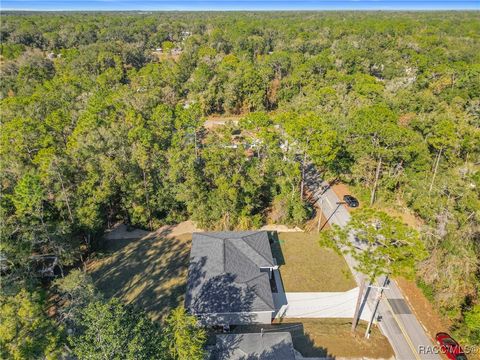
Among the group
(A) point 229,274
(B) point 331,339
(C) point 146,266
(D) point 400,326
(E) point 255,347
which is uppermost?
(A) point 229,274

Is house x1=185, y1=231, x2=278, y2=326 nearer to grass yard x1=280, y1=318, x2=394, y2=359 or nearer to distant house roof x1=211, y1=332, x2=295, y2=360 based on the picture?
distant house roof x1=211, y1=332, x2=295, y2=360

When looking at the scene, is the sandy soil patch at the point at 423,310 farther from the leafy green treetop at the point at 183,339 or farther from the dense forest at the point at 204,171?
the leafy green treetop at the point at 183,339

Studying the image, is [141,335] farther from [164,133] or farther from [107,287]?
[164,133]

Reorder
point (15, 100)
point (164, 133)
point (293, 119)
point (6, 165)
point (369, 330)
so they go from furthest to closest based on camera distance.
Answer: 1. point (15, 100)
2. point (164, 133)
3. point (293, 119)
4. point (6, 165)
5. point (369, 330)

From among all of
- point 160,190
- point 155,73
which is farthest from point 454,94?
point 155,73

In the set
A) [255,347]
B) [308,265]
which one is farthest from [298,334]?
[308,265]

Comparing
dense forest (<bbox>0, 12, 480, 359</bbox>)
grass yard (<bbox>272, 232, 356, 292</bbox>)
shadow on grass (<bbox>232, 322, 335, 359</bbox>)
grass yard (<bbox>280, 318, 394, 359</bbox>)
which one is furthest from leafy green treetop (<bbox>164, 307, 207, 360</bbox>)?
grass yard (<bbox>272, 232, 356, 292</bbox>)

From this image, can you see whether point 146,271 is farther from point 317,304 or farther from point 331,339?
point 331,339

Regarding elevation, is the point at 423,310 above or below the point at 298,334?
above
